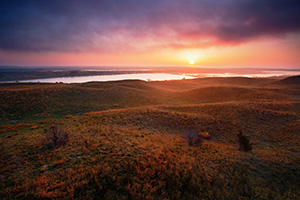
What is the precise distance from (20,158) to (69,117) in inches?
489

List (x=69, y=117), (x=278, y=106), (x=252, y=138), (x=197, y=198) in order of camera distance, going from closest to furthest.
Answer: (x=197, y=198) < (x=252, y=138) < (x=69, y=117) < (x=278, y=106)

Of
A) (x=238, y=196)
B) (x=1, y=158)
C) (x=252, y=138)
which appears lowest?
(x=252, y=138)

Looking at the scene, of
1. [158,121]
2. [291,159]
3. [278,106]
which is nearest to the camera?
[291,159]

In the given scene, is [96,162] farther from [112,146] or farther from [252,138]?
[252,138]

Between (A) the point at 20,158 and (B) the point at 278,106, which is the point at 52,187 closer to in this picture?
(A) the point at 20,158

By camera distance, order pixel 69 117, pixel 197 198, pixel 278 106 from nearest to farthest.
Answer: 1. pixel 197 198
2. pixel 69 117
3. pixel 278 106

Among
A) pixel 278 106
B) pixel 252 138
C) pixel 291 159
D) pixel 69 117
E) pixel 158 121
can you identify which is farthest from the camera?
pixel 278 106

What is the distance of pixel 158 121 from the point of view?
18.7 m

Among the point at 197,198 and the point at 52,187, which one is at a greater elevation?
the point at 52,187

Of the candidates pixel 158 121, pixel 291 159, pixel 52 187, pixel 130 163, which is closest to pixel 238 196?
pixel 130 163

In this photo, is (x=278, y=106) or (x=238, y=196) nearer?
(x=238, y=196)

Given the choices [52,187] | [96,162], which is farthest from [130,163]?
[52,187]

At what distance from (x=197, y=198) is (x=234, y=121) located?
16.6 metres

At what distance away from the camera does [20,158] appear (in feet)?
27.6
